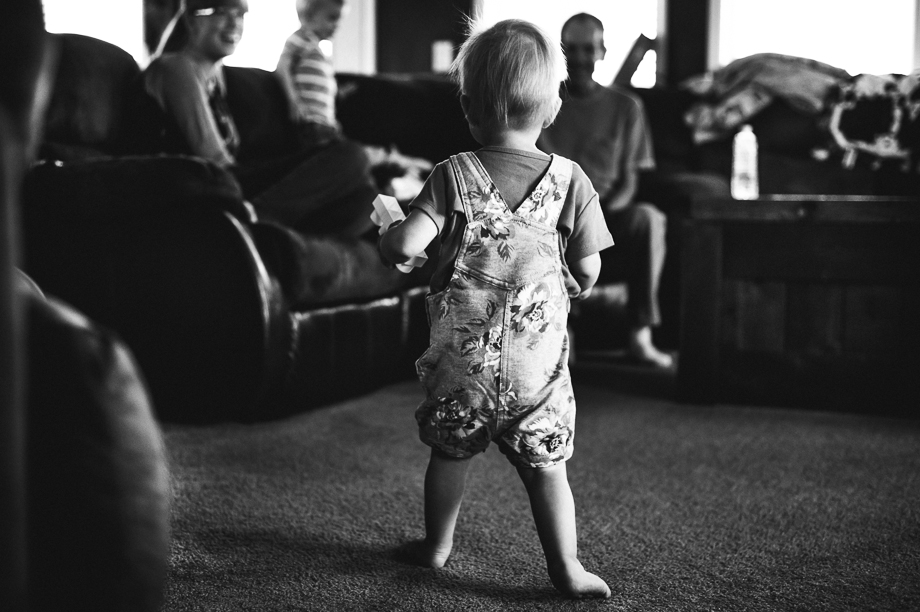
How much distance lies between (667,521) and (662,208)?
1927mm

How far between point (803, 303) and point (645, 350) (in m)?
0.73

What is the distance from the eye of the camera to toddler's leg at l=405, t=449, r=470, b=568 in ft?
3.51

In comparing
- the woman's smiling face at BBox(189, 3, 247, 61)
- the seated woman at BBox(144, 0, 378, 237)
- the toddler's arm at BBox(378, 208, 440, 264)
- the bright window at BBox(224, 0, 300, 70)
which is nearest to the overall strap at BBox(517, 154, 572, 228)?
the toddler's arm at BBox(378, 208, 440, 264)

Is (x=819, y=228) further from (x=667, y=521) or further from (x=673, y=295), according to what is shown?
(x=667, y=521)

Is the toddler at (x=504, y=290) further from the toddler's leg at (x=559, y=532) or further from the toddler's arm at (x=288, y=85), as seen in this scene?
the toddler's arm at (x=288, y=85)

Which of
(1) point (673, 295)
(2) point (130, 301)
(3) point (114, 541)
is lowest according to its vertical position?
(1) point (673, 295)

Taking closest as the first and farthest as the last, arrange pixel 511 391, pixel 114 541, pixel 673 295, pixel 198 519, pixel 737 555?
1. pixel 114 541
2. pixel 511 391
3. pixel 737 555
4. pixel 198 519
5. pixel 673 295

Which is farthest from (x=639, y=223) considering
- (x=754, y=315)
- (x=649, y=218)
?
(x=754, y=315)

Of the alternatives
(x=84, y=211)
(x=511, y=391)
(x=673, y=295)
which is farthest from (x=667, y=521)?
(x=673, y=295)

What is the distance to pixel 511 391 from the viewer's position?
3.38 feet

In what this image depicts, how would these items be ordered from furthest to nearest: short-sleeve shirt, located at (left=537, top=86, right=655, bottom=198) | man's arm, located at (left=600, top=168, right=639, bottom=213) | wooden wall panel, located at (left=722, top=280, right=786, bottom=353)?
1. short-sleeve shirt, located at (left=537, top=86, right=655, bottom=198)
2. man's arm, located at (left=600, top=168, right=639, bottom=213)
3. wooden wall panel, located at (left=722, top=280, right=786, bottom=353)

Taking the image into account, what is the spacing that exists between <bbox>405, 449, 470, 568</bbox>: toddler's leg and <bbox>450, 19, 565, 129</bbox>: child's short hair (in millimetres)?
412

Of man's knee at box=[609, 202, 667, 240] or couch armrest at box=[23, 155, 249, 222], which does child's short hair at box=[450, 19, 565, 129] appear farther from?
man's knee at box=[609, 202, 667, 240]

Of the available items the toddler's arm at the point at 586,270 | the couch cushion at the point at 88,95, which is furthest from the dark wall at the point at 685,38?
the toddler's arm at the point at 586,270
